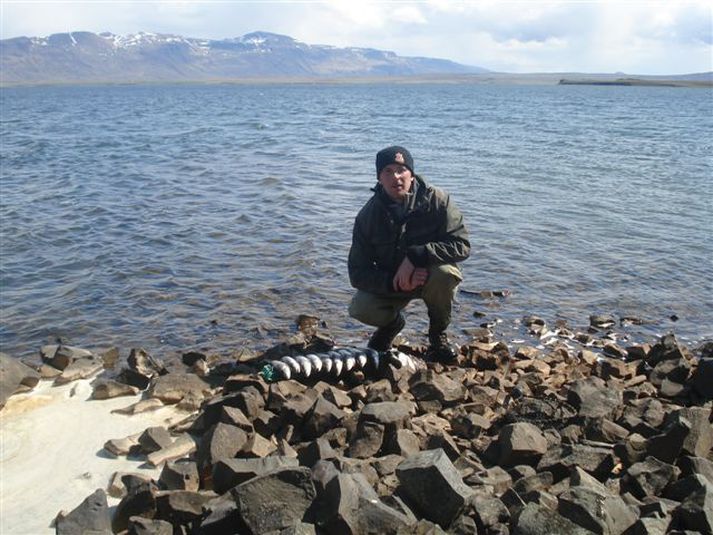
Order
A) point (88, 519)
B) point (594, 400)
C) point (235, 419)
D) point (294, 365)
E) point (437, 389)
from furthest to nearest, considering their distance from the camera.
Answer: point (294, 365) → point (437, 389) → point (594, 400) → point (235, 419) → point (88, 519)

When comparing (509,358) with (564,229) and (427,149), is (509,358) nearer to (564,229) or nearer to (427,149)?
(564,229)

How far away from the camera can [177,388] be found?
236 inches

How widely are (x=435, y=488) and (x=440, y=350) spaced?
3346 mm

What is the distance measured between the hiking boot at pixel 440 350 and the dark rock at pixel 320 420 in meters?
2.18

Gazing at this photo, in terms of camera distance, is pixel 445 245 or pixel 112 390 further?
pixel 445 245

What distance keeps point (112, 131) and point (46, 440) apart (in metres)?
33.8

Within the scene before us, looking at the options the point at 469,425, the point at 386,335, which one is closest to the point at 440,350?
the point at 386,335

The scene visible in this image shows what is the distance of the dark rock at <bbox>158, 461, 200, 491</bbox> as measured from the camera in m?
4.21

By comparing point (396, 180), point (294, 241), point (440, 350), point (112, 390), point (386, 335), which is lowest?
point (294, 241)

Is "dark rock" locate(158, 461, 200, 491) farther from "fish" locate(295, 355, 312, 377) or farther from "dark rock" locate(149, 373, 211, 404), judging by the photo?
"fish" locate(295, 355, 312, 377)

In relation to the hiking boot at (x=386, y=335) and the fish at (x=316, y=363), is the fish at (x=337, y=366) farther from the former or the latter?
the hiking boot at (x=386, y=335)

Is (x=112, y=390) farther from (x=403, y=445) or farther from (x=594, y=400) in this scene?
(x=594, y=400)

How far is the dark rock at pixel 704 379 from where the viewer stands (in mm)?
5625

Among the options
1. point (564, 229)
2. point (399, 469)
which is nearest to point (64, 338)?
point (399, 469)
